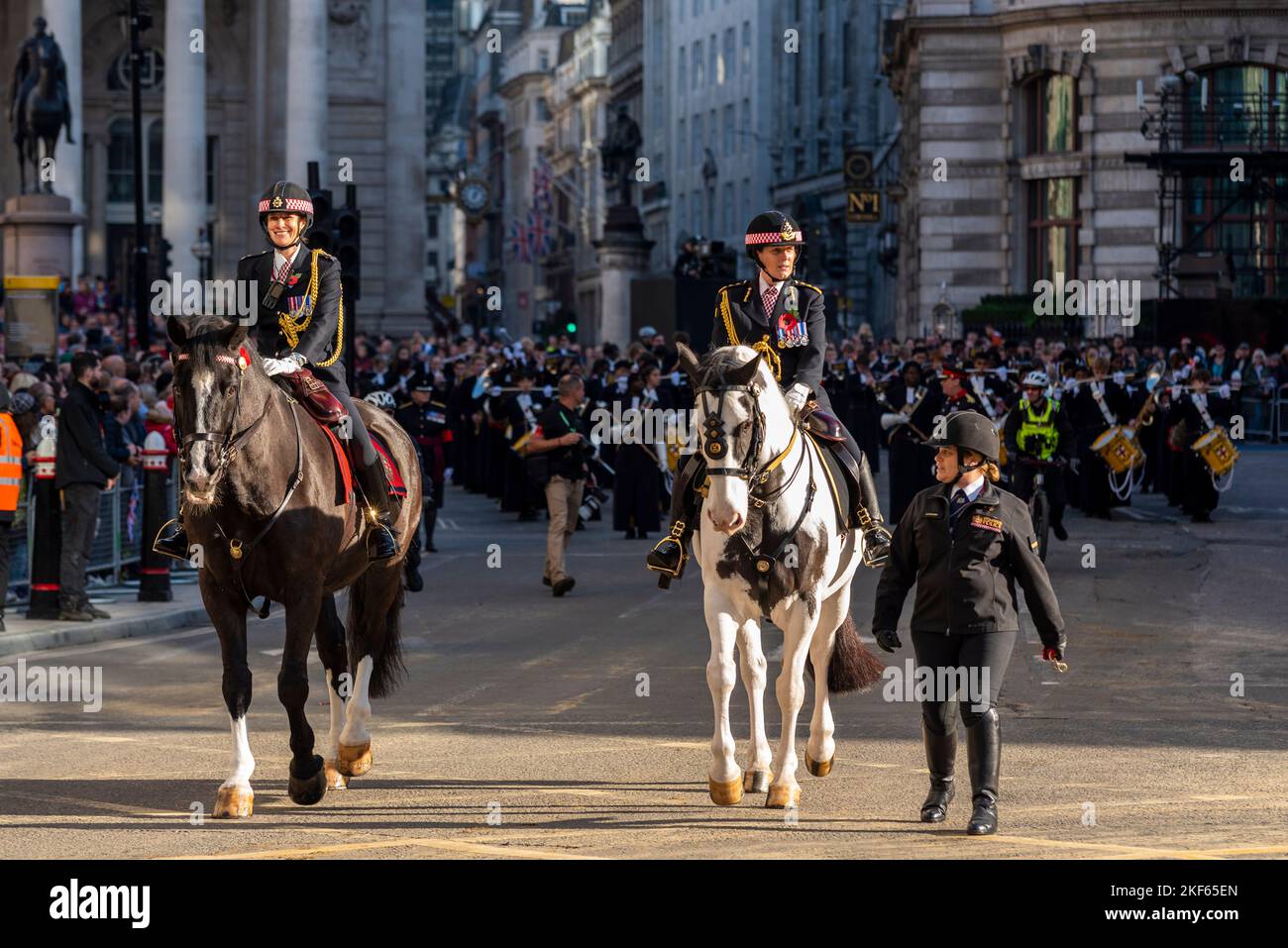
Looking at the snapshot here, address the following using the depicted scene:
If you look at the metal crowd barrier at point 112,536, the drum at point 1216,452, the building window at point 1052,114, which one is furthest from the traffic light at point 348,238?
the building window at point 1052,114

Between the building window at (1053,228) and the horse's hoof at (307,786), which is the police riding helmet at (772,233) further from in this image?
the building window at (1053,228)

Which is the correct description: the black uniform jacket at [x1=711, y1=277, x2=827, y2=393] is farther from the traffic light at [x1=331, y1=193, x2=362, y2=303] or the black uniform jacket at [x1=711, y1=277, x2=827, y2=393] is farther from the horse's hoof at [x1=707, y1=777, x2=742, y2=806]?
the traffic light at [x1=331, y1=193, x2=362, y2=303]

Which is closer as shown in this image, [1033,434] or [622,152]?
[1033,434]

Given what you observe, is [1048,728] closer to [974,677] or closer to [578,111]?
[974,677]

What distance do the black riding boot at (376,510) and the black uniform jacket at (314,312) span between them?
51 cm

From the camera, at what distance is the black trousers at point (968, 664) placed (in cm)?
1045

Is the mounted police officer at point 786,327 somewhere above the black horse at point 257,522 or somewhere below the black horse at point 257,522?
above

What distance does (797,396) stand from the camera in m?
11.4

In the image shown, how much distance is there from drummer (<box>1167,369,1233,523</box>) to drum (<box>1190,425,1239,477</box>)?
8cm

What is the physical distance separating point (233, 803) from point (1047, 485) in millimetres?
15704

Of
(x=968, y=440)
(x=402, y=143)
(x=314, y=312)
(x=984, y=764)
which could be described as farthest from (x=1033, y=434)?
(x=402, y=143)

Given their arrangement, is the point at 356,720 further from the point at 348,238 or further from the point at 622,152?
the point at 622,152

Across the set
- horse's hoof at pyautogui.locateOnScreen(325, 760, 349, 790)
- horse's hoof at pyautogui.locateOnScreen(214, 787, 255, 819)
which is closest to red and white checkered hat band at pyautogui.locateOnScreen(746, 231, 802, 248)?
horse's hoof at pyautogui.locateOnScreen(325, 760, 349, 790)
